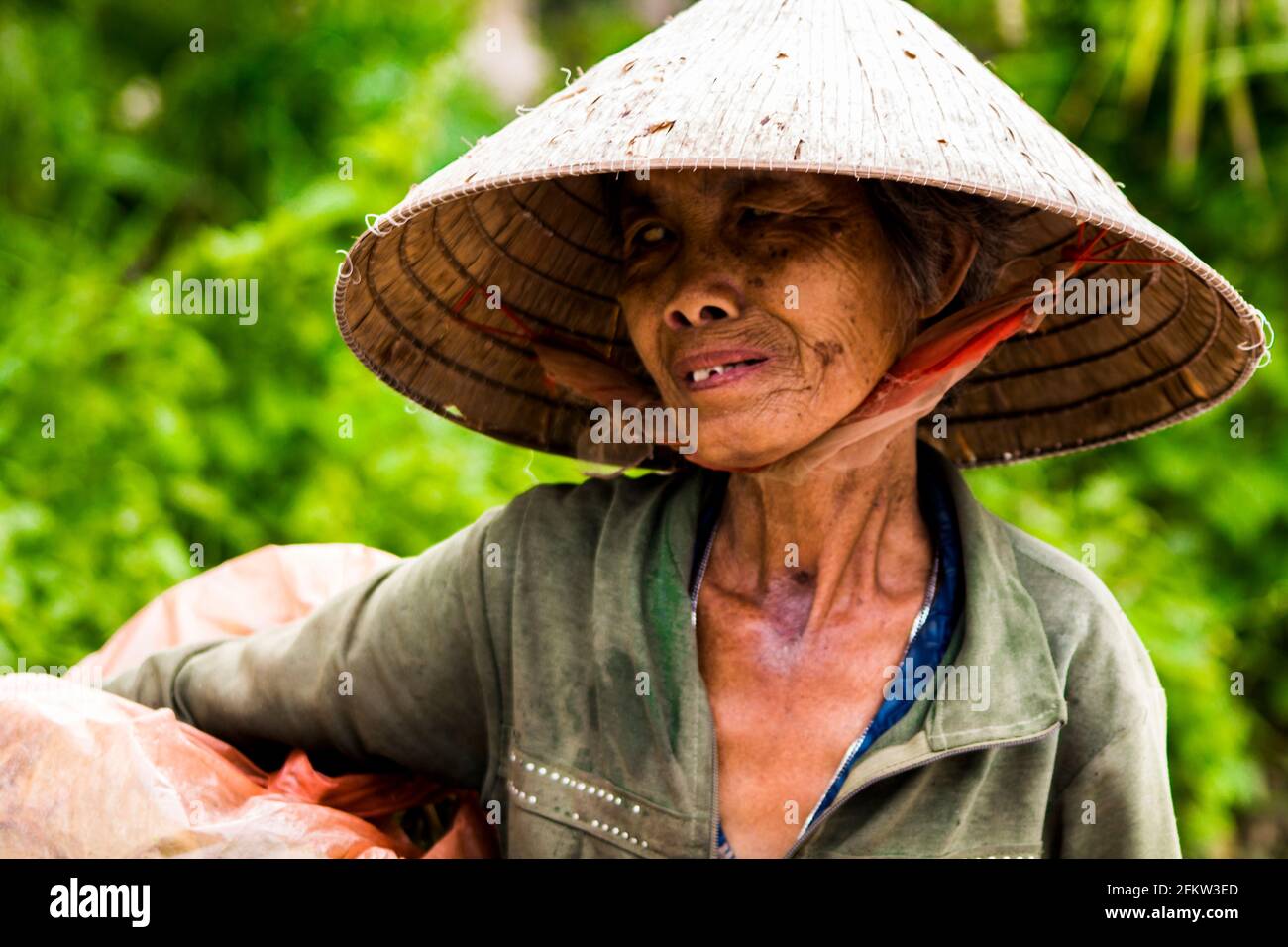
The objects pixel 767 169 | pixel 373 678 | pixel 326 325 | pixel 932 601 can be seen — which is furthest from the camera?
pixel 326 325

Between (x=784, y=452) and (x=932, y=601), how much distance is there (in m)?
0.32

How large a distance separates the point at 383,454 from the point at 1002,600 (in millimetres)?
1942

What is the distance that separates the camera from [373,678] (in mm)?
2246

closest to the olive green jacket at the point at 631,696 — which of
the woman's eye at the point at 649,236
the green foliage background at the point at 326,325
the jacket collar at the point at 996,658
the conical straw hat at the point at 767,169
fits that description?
the jacket collar at the point at 996,658

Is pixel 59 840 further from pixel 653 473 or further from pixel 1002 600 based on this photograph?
pixel 1002 600

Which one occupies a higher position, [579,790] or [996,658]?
[996,658]

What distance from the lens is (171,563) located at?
3.37m

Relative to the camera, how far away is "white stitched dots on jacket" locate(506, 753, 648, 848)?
6.76 feet

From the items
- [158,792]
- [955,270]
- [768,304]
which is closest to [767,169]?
[768,304]

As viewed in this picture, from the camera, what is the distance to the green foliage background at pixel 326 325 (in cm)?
354

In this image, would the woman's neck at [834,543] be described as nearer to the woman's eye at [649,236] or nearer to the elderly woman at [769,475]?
the elderly woman at [769,475]

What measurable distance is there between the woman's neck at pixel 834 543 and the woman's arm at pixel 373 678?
0.39m

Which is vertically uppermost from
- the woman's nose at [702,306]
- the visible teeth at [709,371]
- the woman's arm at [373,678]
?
the woman's nose at [702,306]

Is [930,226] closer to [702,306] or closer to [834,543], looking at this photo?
[702,306]
